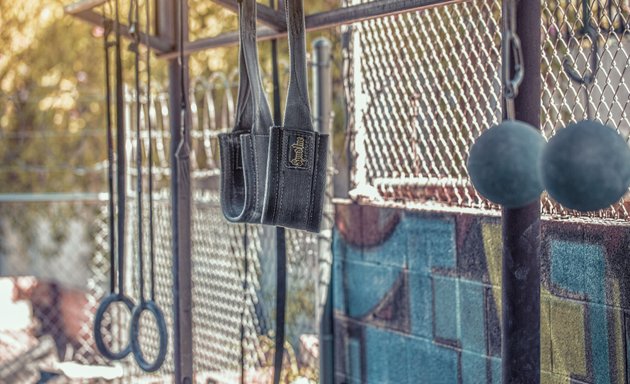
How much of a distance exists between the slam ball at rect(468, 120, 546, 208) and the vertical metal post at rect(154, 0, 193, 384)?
1.95 m

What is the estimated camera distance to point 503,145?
1538mm

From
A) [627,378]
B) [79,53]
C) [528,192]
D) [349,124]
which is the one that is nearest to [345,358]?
[349,124]

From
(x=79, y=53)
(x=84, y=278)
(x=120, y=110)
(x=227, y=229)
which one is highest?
(x=79, y=53)

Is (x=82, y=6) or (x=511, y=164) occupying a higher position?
(x=82, y=6)

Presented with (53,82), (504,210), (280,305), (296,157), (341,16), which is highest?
(53,82)

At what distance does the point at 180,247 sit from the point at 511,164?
2098 mm

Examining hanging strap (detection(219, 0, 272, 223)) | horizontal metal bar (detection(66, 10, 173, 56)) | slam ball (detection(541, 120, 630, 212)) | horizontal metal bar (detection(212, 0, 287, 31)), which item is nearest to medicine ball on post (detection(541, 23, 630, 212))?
slam ball (detection(541, 120, 630, 212))

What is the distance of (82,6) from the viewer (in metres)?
3.61

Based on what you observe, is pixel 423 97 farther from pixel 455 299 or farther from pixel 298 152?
pixel 298 152

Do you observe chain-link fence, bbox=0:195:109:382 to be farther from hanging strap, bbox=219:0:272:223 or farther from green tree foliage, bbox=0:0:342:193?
hanging strap, bbox=219:0:272:223

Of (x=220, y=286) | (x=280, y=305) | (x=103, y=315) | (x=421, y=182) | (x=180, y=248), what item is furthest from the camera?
(x=220, y=286)

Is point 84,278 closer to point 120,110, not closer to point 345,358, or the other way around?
point 345,358

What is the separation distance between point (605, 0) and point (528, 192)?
221 cm

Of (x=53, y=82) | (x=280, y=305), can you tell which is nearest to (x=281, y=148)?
(x=280, y=305)
